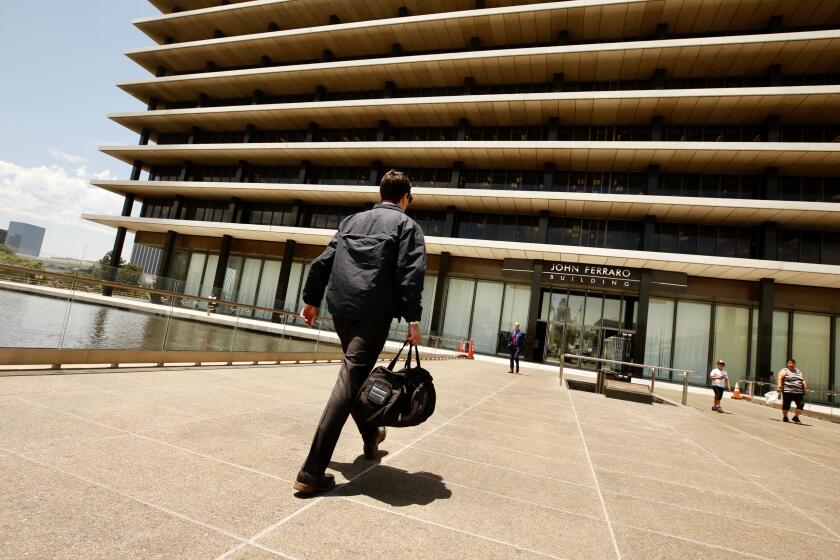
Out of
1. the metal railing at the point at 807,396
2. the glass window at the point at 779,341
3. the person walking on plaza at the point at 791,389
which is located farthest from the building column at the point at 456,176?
the glass window at the point at 779,341

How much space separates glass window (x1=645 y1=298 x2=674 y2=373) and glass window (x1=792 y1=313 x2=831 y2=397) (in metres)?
5.32

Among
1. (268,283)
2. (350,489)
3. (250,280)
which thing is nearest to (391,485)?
(350,489)

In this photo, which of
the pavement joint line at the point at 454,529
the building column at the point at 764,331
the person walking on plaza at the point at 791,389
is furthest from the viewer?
the building column at the point at 764,331

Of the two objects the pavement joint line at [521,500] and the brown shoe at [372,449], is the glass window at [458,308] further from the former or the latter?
the pavement joint line at [521,500]

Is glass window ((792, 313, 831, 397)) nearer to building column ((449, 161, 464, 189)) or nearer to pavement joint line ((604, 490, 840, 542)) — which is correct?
building column ((449, 161, 464, 189))

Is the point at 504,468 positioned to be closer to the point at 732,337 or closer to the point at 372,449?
the point at 372,449

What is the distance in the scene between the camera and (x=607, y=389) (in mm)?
9922

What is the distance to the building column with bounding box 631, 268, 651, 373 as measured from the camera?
19375mm

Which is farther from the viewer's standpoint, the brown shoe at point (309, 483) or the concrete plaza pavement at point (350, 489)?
the brown shoe at point (309, 483)

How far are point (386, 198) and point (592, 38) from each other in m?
25.7

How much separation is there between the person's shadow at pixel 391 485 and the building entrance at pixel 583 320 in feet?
63.8

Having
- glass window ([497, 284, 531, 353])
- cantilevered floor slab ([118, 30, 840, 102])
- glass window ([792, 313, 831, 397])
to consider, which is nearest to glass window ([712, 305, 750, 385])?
glass window ([792, 313, 831, 397])

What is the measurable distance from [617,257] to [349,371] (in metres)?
19.4

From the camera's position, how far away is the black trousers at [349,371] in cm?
228
